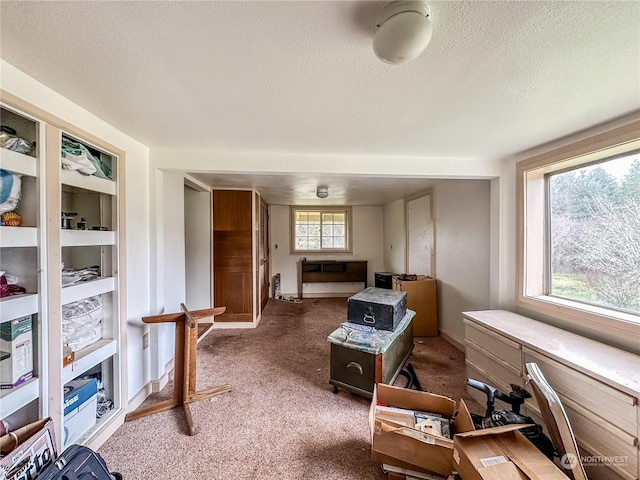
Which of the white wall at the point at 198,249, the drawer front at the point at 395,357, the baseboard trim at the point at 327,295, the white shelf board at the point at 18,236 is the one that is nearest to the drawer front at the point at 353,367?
the drawer front at the point at 395,357

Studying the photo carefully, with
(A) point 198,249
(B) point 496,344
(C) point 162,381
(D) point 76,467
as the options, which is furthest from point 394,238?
(D) point 76,467

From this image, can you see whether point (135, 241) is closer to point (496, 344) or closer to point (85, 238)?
point (85, 238)

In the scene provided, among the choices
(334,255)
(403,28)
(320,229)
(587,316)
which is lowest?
(587,316)

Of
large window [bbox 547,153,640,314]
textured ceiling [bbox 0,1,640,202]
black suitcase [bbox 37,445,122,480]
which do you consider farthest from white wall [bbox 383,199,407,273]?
black suitcase [bbox 37,445,122,480]

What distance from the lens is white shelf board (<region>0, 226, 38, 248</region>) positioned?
1.15 metres

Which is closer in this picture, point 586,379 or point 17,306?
point 17,306

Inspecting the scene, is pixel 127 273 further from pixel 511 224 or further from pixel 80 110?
pixel 511 224

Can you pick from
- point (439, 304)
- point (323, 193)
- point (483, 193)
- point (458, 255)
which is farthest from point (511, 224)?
point (323, 193)

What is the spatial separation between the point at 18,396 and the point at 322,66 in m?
2.09

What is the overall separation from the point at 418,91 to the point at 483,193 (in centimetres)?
201

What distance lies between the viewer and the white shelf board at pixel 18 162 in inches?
45.1

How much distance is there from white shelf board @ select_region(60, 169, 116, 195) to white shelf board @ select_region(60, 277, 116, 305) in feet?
1.99

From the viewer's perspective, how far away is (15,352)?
1208 mm

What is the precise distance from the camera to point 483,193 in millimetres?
2803
